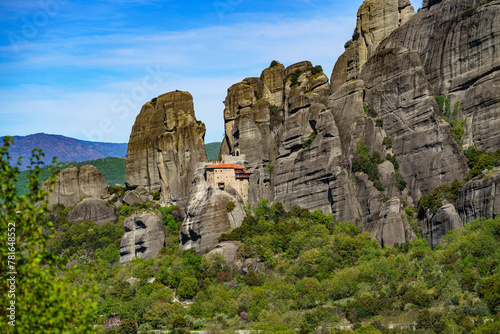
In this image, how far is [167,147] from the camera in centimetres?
9100

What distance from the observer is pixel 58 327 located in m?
19.1

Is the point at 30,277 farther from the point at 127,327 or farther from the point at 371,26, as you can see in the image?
the point at 371,26

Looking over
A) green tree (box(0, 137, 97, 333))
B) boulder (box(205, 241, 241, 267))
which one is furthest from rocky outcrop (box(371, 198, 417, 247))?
green tree (box(0, 137, 97, 333))

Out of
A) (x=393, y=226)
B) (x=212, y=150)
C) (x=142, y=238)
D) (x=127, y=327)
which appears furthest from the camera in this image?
(x=212, y=150)

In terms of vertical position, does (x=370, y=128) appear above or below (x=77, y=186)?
Answer: above

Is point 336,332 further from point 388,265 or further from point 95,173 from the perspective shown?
point 95,173

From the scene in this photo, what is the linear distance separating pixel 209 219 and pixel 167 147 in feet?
66.0

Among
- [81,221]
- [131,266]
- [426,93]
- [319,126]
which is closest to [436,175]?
[426,93]

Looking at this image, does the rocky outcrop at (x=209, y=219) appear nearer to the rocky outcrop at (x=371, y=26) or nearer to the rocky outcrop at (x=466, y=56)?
the rocky outcrop at (x=371, y=26)

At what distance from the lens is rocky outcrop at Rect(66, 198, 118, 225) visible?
90.3 meters

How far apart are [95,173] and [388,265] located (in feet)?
180

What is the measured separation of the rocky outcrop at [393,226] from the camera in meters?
61.7

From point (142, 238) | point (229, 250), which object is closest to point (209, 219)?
point (229, 250)

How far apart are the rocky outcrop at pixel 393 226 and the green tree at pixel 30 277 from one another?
46490 millimetres
